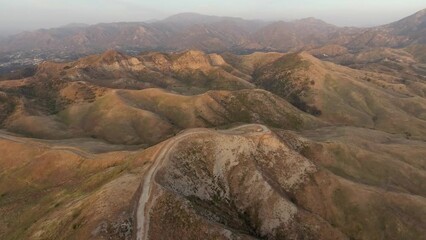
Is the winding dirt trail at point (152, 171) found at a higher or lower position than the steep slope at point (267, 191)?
higher

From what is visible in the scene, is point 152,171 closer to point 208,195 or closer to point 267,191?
point 208,195

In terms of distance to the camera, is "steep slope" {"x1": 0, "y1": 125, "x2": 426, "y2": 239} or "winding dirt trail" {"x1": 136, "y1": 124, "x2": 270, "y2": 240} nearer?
"winding dirt trail" {"x1": 136, "y1": 124, "x2": 270, "y2": 240}

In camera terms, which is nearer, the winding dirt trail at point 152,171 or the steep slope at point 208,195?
the winding dirt trail at point 152,171

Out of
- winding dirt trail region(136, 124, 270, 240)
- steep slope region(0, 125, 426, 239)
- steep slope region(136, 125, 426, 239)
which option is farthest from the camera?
steep slope region(136, 125, 426, 239)

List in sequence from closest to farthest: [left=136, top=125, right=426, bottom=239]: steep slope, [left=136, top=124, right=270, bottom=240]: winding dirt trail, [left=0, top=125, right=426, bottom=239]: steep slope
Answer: [left=136, top=124, right=270, bottom=240]: winding dirt trail
[left=0, top=125, right=426, bottom=239]: steep slope
[left=136, top=125, right=426, bottom=239]: steep slope

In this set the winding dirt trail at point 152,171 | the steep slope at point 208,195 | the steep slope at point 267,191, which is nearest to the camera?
the winding dirt trail at point 152,171

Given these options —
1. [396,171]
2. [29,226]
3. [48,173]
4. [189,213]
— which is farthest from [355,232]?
[48,173]

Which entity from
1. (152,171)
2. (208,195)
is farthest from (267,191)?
(152,171)

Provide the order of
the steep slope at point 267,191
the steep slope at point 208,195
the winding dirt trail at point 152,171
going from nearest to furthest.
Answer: the winding dirt trail at point 152,171
the steep slope at point 208,195
the steep slope at point 267,191
